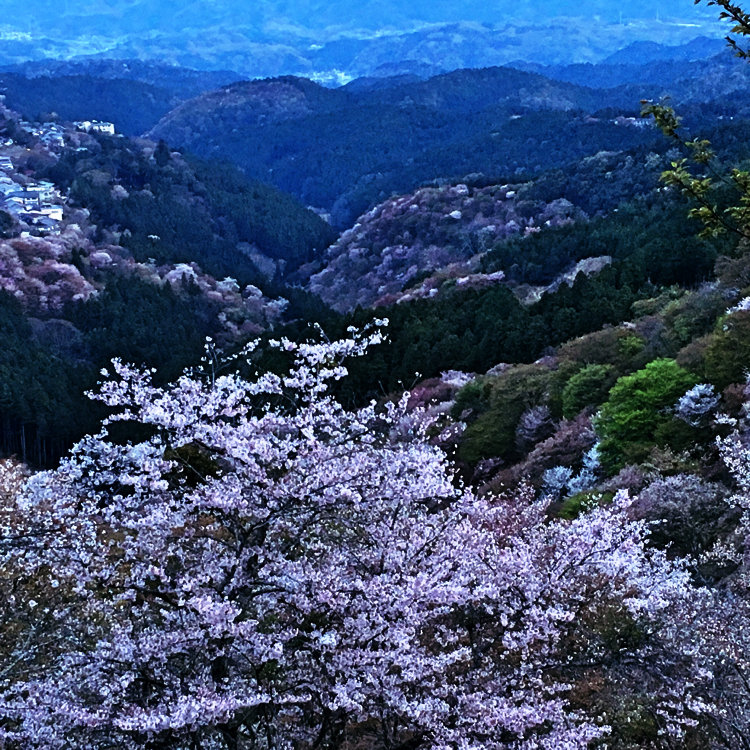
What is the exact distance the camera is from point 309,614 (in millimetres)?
7762

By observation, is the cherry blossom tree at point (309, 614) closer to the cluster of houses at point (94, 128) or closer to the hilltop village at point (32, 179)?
the hilltop village at point (32, 179)

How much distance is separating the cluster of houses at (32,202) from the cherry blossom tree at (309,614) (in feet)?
270

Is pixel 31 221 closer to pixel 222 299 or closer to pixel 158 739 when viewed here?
pixel 222 299

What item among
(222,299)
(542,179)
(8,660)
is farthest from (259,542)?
(542,179)

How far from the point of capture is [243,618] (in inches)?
301

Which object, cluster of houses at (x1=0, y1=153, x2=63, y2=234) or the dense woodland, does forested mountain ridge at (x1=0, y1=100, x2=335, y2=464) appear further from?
the dense woodland

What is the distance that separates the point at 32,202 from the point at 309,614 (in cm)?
9717

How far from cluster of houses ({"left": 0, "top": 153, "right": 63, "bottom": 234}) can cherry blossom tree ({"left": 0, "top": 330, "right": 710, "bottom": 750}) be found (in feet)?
270

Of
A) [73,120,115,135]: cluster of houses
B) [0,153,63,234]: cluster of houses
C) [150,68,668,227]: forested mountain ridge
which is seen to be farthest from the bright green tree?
[73,120,115,135]: cluster of houses

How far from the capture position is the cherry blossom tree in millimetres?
7172

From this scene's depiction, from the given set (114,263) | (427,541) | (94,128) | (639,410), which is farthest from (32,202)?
(427,541)

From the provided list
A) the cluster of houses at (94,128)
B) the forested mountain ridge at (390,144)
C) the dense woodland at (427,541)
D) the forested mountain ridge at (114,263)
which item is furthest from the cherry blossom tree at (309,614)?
the cluster of houses at (94,128)

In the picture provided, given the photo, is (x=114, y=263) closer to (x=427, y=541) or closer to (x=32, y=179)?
(x=32, y=179)

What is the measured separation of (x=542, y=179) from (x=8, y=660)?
84569 mm
